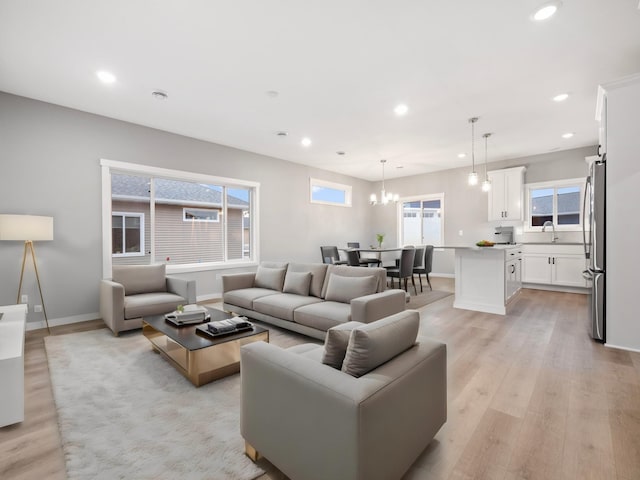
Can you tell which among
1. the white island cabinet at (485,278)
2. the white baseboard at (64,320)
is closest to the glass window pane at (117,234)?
the white baseboard at (64,320)

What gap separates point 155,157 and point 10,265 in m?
2.34

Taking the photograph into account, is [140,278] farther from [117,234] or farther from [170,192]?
[170,192]

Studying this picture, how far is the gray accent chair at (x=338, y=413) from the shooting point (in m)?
1.12

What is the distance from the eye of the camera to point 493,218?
7.02 m

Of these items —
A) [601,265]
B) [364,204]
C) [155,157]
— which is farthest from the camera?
[364,204]

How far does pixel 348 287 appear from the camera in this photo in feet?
11.3

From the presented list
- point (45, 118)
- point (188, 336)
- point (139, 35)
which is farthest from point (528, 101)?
point (45, 118)

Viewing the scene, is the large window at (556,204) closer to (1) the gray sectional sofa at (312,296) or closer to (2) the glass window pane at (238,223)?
(1) the gray sectional sofa at (312,296)

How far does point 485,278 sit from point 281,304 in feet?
10.5

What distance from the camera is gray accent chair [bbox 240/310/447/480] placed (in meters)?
1.12

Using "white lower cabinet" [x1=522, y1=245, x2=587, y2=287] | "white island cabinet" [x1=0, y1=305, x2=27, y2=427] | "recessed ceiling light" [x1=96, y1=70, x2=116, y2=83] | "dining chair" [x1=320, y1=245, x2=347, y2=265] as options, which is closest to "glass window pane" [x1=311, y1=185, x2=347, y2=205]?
"dining chair" [x1=320, y1=245, x2=347, y2=265]

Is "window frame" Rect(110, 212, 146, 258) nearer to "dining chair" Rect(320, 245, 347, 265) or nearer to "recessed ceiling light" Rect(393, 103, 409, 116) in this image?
"dining chair" Rect(320, 245, 347, 265)

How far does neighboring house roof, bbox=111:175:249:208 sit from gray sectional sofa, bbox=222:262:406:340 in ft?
6.62

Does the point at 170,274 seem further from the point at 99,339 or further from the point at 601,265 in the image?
the point at 601,265
